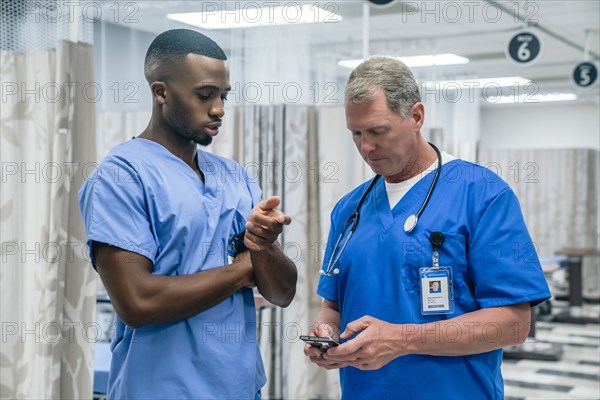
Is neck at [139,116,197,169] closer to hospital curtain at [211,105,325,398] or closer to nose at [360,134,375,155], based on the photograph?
nose at [360,134,375,155]

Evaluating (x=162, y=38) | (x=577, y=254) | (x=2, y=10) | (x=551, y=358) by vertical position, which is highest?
(x=2, y=10)

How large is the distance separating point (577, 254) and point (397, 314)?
8.21m

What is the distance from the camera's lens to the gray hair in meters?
1.75

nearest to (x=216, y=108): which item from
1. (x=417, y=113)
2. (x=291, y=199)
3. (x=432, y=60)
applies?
(x=417, y=113)

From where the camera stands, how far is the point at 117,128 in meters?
5.18

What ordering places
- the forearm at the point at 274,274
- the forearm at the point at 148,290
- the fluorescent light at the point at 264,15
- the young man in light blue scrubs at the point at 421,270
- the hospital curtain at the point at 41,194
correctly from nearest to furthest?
the forearm at the point at 148,290 → the forearm at the point at 274,274 → the young man in light blue scrubs at the point at 421,270 → the hospital curtain at the point at 41,194 → the fluorescent light at the point at 264,15

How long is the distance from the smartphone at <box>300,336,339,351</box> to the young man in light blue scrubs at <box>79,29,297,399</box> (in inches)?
4.7

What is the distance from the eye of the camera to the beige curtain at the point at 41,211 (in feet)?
8.87

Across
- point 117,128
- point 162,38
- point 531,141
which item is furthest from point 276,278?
point 531,141

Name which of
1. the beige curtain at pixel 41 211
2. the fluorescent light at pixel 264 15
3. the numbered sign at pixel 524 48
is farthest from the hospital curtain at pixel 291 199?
the numbered sign at pixel 524 48

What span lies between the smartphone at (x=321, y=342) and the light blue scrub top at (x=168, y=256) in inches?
5.5

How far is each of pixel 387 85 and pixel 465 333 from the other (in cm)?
59

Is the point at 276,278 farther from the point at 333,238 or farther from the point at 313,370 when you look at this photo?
the point at 313,370

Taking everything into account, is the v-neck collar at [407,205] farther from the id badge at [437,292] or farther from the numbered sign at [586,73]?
the numbered sign at [586,73]
